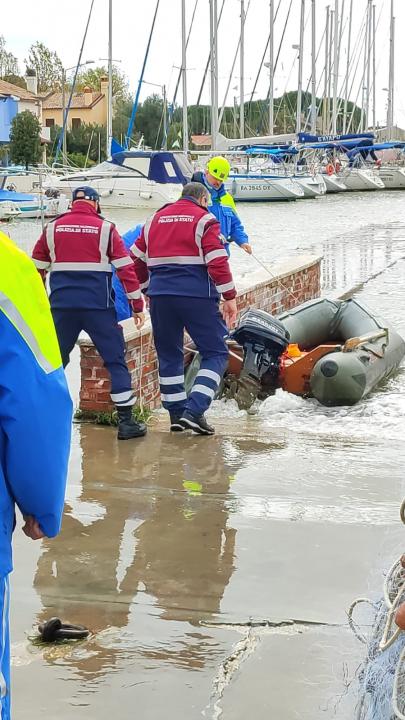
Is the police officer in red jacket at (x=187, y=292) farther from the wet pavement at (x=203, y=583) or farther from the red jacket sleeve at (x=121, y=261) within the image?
the wet pavement at (x=203, y=583)

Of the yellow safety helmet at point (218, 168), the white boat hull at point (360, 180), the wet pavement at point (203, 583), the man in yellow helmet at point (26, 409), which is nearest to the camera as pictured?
the man in yellow helmet at point (26, 409)

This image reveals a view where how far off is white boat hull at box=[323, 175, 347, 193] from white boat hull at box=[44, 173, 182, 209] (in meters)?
15.5

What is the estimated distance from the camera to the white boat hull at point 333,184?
54531mm

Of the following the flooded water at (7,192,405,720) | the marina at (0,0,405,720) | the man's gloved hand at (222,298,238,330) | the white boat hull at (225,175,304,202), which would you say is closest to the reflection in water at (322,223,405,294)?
the marina at (0,0,405,720)

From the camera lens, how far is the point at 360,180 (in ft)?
185

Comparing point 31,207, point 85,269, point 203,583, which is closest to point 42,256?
point 85,269

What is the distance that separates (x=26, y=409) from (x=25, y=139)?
55.3 meters

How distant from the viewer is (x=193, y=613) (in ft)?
12.8

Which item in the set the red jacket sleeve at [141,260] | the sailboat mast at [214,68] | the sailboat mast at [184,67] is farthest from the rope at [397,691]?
the sailboat mast at [214,68]

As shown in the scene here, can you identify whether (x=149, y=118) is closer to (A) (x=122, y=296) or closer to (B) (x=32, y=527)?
(A) (x=122, y=296)

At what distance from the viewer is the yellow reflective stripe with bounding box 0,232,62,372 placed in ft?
7.06

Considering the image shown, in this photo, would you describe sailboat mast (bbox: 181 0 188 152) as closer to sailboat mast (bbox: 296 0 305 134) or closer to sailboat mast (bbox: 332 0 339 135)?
sailboat mast (bbox: 296 0 305 134)

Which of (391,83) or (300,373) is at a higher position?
(391,83)

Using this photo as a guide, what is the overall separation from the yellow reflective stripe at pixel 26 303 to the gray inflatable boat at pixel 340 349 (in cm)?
581
